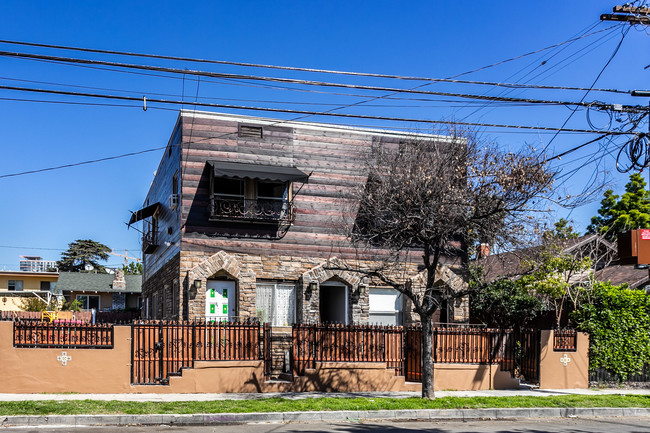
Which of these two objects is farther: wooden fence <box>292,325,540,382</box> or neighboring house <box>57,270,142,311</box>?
neighboring house <box>57,270,142,311</box>

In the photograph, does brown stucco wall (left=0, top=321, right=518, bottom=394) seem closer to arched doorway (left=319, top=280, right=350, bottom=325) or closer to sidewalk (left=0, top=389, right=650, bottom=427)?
sidewalk (left=0, top=389, right=650, bottom=427)

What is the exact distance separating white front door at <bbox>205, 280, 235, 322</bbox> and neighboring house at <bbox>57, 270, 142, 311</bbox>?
3456 cm

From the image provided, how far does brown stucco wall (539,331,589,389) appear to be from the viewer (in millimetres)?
19219

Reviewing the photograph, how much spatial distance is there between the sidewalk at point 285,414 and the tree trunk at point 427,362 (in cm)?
110

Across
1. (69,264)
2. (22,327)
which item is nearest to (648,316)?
(22,327)

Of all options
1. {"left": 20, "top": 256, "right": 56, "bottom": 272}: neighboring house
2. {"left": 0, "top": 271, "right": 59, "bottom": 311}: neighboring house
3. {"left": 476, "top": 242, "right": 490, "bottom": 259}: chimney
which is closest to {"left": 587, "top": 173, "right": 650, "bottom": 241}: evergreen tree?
{"left": 476, "top": 242, "right": 490, "bottom": 259}: chimney

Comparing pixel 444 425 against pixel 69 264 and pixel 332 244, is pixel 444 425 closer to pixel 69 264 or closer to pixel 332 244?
pixel 332 244

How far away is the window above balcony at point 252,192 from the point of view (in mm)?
21031

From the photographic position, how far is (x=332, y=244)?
2266cm

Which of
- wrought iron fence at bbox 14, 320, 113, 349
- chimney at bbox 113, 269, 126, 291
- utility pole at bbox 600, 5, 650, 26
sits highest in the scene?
utility pole at bbox 600, 5, 650, 26

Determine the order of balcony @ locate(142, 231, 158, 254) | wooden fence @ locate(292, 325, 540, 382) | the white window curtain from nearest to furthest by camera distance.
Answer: wooden fence @ locate(292, 325, 540, 382) < the white window curtain < balcony @ locate(142, 231, 158, 254)

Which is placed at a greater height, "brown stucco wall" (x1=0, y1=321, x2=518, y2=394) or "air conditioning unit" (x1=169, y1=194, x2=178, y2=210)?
"air conditioning unit" (x1=169, y1=194, x2=178, y2=210)

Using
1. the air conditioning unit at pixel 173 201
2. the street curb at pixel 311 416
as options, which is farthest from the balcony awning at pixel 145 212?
the street curb at pixel 311 416

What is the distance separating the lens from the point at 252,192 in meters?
21.9
